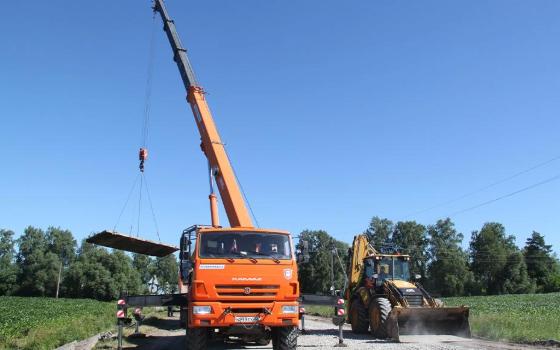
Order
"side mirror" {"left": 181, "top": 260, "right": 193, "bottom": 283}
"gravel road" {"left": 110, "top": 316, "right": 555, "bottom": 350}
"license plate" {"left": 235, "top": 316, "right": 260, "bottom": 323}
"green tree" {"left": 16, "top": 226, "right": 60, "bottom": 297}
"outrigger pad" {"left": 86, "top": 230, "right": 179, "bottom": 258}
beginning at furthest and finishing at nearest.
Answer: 1. "green tree" {"left": 16, "top": 226, "right": 60, "bottom": 297}
2. "outrigger pad" {"left": 86, "top": 230, "right": 179, "bottom": 258}
3. "gravel road" {"left": 110, "top": 316, "right": 555, "bottom": 350}
4. "side mirror" {"left": 181, "top": 260, "right": 193, "bottom": 283}
5. "license plate" {"left": 235, "top": 316, "right": 260, "bottom": 323}

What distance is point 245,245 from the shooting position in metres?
11.1

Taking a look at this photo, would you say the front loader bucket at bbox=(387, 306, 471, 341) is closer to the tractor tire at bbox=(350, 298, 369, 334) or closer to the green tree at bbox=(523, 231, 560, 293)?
the tractor tire at bbox=(350, 298, 369, 334)

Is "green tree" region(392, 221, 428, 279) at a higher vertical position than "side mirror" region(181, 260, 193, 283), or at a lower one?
higher

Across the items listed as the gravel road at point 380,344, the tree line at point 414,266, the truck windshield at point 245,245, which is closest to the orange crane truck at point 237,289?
the truck windshield at point 245,245

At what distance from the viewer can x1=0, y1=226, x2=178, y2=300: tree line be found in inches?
3469

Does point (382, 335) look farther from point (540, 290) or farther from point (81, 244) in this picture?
point (81, 244)

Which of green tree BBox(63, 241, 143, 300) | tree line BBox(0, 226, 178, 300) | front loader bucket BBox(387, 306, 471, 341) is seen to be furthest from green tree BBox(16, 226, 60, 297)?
front loader bucket BBox(387, 306, 471, 341)

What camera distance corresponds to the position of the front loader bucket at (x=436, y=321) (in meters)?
15.9

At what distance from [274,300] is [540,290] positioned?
101m

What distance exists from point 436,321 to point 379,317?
1788mm

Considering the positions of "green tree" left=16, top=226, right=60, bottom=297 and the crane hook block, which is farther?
"green tree" left=16, top=226, right=60, bottom=297

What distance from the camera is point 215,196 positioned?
1820 centimetres

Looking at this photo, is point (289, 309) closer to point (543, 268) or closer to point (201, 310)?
point (201, 310)

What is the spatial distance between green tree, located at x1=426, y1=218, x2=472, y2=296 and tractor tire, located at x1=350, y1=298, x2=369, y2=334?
73.2 m
